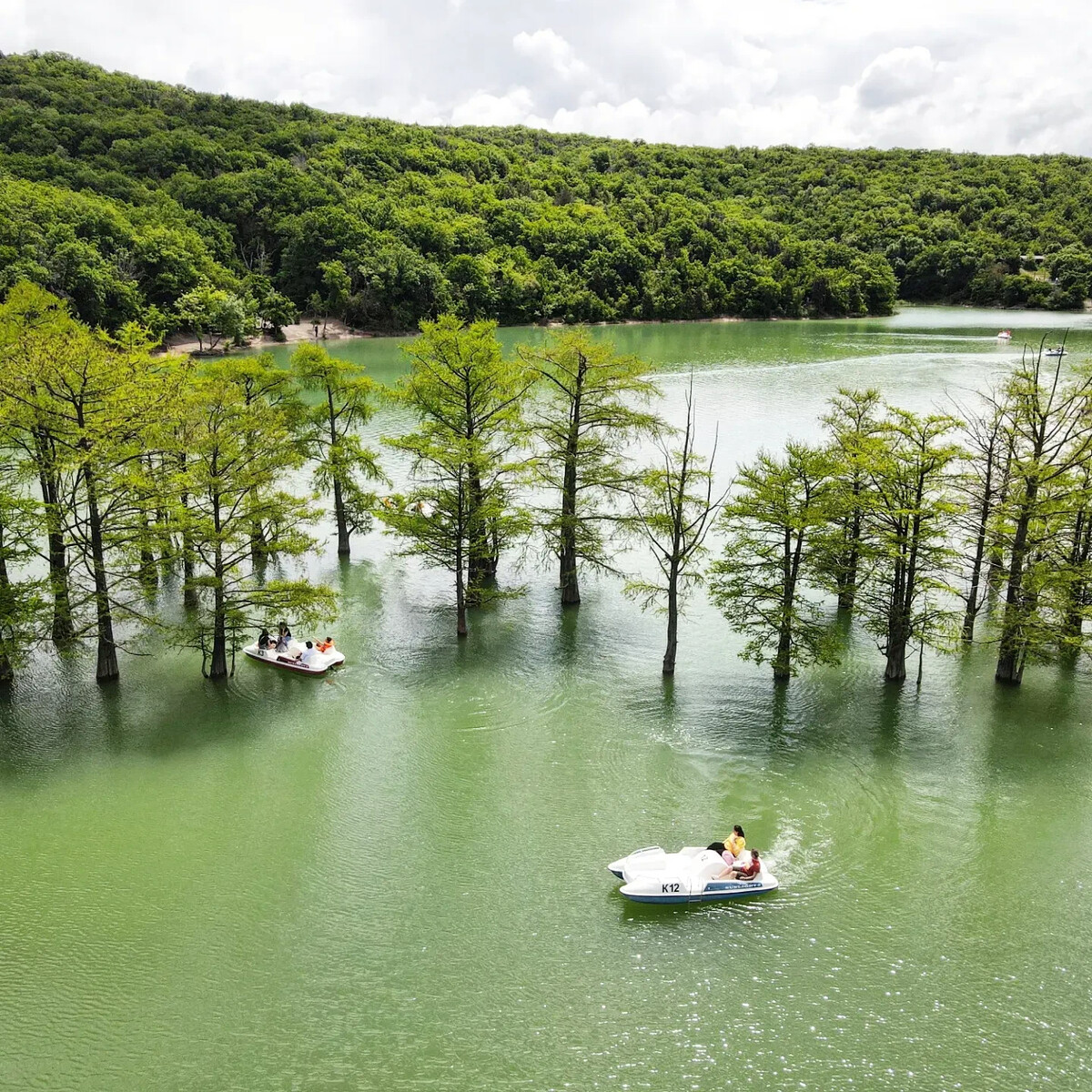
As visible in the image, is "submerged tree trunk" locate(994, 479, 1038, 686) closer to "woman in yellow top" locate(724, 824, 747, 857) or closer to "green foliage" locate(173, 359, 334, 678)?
"woman in yellow top" locate(724, 824, 747, 857)

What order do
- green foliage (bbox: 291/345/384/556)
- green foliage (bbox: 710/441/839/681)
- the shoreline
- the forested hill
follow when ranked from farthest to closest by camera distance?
1. the forested hill
2. the shoreline
3. green foliage (bbox: 291/345/384/556)
4. green foliage (bbox: 710/441/839/681)

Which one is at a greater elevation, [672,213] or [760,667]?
[672,213]

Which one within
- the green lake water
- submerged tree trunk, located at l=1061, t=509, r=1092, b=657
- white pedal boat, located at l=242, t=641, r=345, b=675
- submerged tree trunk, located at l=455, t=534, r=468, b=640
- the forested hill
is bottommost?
the green lake water

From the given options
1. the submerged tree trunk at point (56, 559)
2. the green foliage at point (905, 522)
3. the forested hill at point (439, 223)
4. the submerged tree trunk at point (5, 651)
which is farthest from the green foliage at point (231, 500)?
the forested hill at point (439, 223)

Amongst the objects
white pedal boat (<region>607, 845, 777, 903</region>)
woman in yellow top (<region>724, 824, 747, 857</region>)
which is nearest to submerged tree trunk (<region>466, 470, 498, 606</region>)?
white pedal boat (<region>607, 845, 777, 903</region>)

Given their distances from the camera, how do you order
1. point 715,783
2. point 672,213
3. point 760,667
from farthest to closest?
point 672,213
point 760,667
point 715,783

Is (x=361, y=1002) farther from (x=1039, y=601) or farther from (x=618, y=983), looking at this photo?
(x=1039, y=601)

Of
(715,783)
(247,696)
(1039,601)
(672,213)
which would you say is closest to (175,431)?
(247,696)

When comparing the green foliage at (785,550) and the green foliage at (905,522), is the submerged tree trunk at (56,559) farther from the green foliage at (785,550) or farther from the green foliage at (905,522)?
the green foliage at (905,522)
